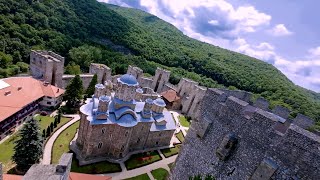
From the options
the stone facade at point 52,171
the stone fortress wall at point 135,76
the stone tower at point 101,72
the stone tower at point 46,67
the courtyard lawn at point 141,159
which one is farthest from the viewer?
the stone tower at point 101,72

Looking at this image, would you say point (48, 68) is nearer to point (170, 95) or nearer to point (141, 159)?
point (141, 159)

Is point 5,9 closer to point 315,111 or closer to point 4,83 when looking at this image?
point 4,83

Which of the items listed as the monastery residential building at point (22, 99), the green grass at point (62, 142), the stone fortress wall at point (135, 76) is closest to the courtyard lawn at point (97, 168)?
the green grass at point (62, 142)

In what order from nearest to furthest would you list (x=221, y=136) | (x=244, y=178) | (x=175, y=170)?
(x=244, y=178)
(x=221, y=136)
(x=175, y=170)

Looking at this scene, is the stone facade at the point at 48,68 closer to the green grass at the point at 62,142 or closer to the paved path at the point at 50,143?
the paved path at the point at 50,143

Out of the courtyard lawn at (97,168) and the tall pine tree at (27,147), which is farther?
the courtyard lawn at (97,168)

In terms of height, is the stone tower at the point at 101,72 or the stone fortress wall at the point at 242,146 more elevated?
the stone fortress wall at the point at 242,146

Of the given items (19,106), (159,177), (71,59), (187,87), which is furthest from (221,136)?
(71,59)
